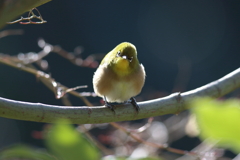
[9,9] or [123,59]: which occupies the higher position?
[123,59]

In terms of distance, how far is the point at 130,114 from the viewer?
2061 mm

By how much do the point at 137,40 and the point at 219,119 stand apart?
7045mm

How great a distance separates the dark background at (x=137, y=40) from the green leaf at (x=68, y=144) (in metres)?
5.84

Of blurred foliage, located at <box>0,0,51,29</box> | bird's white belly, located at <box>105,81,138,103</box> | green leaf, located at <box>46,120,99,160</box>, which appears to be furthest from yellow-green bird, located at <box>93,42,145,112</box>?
green leaf, located at <box>46,120,99,160</box>

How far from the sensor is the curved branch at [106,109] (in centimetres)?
163

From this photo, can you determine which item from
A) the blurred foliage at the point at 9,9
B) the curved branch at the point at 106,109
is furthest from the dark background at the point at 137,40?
the blurred foliage at the point at 9,9

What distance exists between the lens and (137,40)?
24.2 ft

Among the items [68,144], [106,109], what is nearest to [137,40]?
[106,109]

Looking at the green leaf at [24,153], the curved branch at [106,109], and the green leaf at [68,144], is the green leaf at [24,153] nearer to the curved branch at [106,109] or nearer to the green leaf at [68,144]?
the green leaf at [68,144]

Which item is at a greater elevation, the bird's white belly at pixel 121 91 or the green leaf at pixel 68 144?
the bird's white belly at pixel 121 91

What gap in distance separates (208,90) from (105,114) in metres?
0.77

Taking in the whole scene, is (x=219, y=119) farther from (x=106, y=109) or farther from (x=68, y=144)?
(x=106, y=109)

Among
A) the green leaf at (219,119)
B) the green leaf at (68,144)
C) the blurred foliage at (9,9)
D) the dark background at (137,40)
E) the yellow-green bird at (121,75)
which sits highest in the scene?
the dark background at (137,40)

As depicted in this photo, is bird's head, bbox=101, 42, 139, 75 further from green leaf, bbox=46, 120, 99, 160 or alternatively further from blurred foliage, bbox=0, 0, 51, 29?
green leaf, bbox=46, 120, 99, 160
